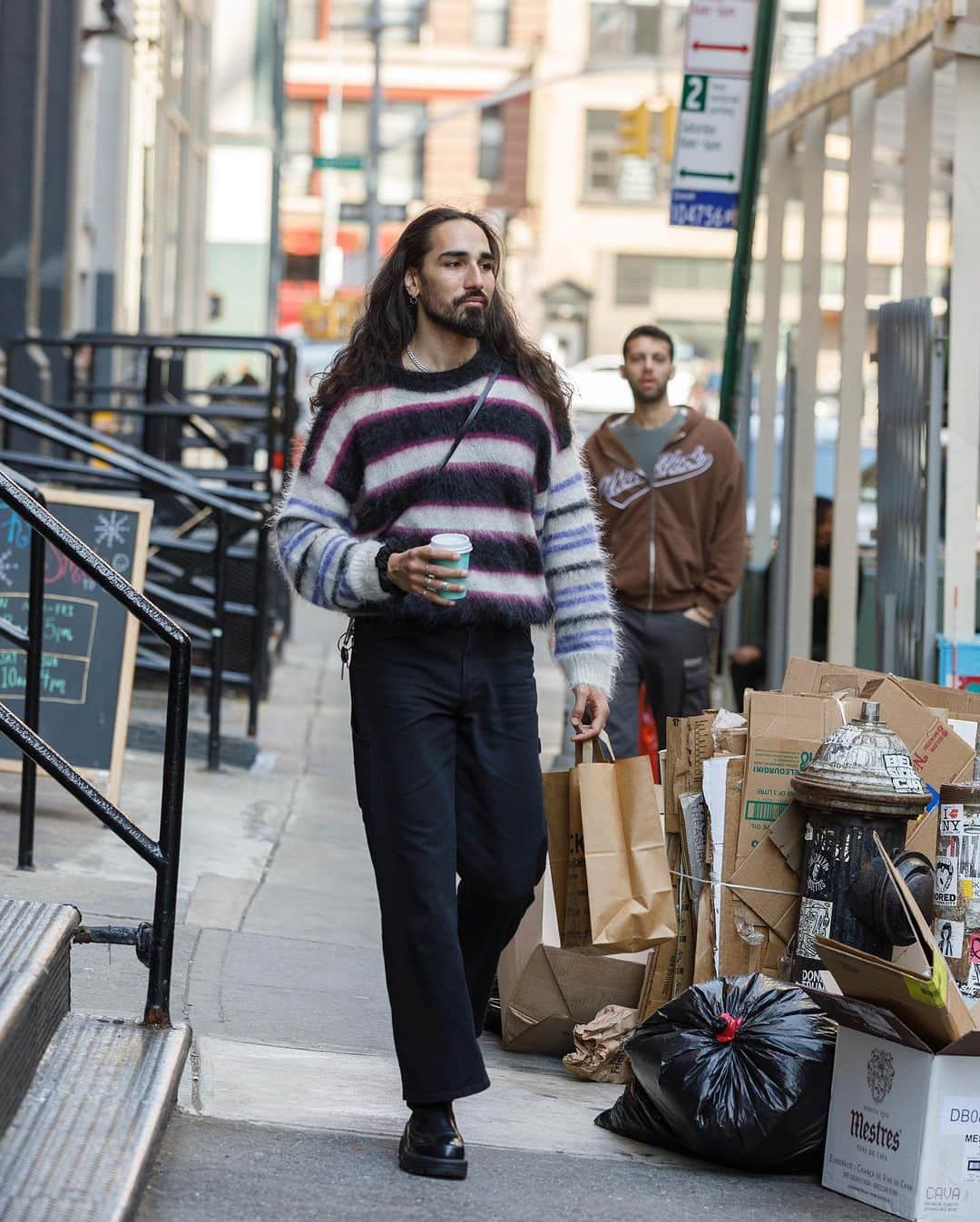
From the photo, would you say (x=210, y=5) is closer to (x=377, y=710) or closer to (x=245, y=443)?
(x=245, y=443)

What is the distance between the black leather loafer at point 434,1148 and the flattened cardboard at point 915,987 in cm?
89

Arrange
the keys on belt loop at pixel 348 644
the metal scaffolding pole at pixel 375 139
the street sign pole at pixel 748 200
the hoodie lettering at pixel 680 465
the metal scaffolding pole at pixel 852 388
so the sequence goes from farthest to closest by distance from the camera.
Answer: the metal scaffolding pole at pixel 375 139 < the street sign pole at pixel 748 200 < the metal scaffolding pole at pixel 852 388 < the hoodie lettering at pixel 680 465 < the keys on belt loop at pixel 348 644

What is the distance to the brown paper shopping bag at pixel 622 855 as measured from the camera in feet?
15.4

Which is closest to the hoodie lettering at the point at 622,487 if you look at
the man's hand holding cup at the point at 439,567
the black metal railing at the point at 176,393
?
the man's hand holding cup at the point at 439,567

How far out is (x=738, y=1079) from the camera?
435 centimetres

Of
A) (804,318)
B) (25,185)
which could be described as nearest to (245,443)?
(25,185)

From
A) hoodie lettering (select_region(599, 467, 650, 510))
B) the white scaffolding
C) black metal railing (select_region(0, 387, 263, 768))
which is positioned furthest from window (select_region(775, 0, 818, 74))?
hoodie lettering (select_region(599, 467, 650, 510))

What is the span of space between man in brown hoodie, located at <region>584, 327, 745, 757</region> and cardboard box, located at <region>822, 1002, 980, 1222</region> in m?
3.35

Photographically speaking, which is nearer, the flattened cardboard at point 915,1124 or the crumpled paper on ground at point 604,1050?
the flattened cardboard at point 915,1124

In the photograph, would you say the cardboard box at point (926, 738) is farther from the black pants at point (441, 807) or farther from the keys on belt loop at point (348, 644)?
the keys on belt loop at point (348, 644)

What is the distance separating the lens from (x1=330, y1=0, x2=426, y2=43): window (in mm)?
57812

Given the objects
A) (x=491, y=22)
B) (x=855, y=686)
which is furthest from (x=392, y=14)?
(x=855, y=686)

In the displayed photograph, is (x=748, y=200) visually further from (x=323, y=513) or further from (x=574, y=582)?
(x=323, y=513)

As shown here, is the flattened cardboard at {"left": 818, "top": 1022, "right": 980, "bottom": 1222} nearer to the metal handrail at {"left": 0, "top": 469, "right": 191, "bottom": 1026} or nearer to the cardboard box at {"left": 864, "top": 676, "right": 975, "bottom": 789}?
the cardboard box at {"left": 864, "top": 676, "right": 975, "bottom": 789}
